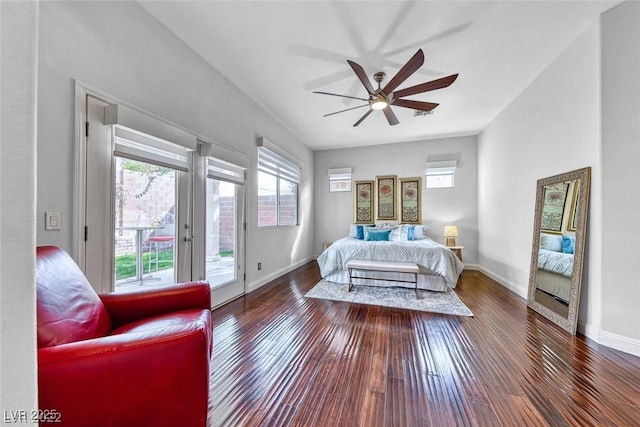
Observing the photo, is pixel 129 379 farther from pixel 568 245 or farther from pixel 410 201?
pixel 410 201

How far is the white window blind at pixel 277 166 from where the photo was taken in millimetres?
3878

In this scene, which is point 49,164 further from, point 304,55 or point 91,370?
point 304,55

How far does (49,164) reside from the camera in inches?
58.1

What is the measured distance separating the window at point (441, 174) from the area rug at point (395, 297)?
2650mm

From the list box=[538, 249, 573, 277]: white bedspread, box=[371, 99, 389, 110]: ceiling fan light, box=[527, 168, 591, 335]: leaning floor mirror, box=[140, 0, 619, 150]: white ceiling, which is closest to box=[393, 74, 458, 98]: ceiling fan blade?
box=[371, 99, 389, 110]: ceiling fan light

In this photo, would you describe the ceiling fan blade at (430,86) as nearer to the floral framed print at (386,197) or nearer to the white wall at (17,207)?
the white wall at (17,207)

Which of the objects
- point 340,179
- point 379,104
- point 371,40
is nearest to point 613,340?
point 379,104

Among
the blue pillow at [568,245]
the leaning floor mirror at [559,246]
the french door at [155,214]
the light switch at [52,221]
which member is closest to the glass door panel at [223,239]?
the french door at [155,214]

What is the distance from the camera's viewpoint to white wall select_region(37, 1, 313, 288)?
147cm

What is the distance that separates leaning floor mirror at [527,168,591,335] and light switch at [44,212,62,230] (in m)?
4.21

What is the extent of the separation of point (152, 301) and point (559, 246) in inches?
151

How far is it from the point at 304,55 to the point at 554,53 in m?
2.69

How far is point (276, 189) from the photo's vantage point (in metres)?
4.46

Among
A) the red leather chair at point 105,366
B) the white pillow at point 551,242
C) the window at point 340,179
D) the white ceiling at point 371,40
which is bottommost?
the red leather chair at point 105,366
